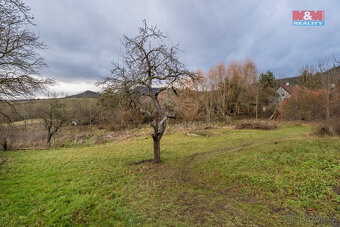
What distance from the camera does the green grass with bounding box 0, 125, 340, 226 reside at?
3025 mm

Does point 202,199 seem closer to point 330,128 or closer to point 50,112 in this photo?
point 330,128

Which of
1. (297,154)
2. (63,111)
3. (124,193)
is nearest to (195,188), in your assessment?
(124,193)

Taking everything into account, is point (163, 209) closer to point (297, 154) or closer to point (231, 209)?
point (231, 209)

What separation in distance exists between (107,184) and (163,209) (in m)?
2.40

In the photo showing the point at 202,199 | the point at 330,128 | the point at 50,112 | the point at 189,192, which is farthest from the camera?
the point at 50,112

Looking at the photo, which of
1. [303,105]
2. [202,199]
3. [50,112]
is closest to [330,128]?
[202,199]

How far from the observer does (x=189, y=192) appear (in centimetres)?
414

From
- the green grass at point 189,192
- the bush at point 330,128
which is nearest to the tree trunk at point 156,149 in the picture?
the green grass at point 189,192

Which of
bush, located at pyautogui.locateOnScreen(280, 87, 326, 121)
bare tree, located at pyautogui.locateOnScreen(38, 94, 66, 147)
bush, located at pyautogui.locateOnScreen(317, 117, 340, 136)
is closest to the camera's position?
bush, located at pyautogui.locateOnScreen(317, 117, 340, 136)

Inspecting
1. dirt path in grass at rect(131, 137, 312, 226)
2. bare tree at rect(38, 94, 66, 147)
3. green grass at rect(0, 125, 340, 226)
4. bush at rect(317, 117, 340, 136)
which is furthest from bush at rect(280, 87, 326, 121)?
bare tree at rect(38, 94, 66, 147)

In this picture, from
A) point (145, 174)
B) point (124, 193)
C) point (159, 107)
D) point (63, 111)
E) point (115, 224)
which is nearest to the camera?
point (115, 224)

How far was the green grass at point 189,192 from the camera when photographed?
9.93 feet

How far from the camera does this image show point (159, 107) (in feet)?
20.4

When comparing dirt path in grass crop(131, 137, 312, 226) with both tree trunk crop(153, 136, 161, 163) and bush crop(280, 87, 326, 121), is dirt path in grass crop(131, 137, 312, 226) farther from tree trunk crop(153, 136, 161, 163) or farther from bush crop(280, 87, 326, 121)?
bush crop(280, 87, 326, 121)
